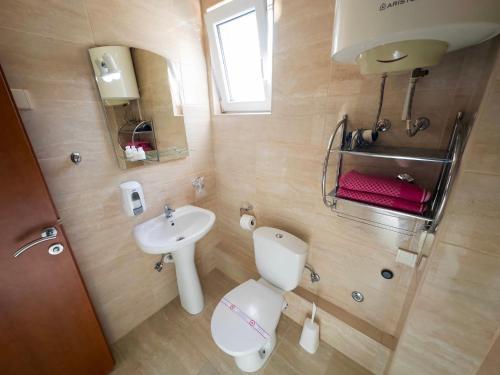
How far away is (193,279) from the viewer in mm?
1560

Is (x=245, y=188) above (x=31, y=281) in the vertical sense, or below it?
above

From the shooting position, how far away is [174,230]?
1.45m

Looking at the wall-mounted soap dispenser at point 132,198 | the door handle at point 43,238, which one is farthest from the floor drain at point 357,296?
the door handle at point 43,238

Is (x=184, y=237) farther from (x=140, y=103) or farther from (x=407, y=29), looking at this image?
(x=407, y=29)

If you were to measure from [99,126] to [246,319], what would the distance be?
1363mm

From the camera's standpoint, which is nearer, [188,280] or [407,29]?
[407,29]

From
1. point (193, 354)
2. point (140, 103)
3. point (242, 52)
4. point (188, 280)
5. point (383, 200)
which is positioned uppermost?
point (242, 52)

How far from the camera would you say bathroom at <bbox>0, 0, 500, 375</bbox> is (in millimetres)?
677

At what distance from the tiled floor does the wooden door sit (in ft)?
1.11

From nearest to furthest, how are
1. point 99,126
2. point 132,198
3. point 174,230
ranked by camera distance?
point 99,126 → point 132,198 → point 174,230

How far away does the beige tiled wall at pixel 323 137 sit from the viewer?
81 cm

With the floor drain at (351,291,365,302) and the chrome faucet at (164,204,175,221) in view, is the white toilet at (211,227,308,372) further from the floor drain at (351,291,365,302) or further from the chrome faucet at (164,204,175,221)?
the chrome faucet at (164,204,175,221)

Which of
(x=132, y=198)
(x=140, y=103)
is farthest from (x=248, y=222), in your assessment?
Result: (x=140, y=103)

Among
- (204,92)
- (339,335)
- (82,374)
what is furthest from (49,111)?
(339,335)
